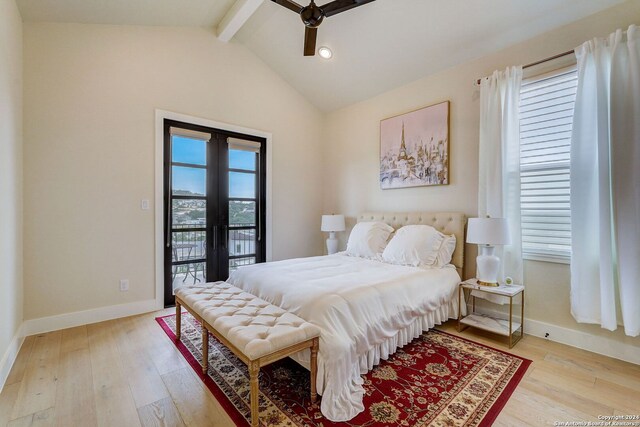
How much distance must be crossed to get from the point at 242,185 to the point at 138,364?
101 inches

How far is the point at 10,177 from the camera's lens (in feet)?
7.45

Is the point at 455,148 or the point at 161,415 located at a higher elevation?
the point at 455,148

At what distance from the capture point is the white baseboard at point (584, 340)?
2.25 m

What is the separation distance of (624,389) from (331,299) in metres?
2.05

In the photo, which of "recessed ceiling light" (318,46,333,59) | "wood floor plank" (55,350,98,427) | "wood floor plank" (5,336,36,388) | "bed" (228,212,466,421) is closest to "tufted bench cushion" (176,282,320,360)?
"bed" (228,212,466,421)

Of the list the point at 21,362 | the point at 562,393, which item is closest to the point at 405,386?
the point at 562,393

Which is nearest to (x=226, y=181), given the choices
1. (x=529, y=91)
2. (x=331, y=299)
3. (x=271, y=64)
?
(x=271, y=64)

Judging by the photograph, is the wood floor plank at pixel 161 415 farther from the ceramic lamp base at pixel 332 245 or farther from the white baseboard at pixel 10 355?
the ceramic lamp base at pixel 332 245

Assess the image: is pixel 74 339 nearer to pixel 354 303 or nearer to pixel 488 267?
pixel 354 303

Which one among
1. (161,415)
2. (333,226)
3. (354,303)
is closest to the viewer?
(161,415)

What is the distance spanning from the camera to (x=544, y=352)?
2.40m

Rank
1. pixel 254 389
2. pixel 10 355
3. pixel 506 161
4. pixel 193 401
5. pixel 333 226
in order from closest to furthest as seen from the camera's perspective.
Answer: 1. pixel 254 389
2. pixel 193 401
3. pixel 10 355
4. pixel 506 161
5. pixel 333 226

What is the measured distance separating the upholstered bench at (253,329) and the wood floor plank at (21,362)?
1.13 m

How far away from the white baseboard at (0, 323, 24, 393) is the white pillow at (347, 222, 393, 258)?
3.17 m
